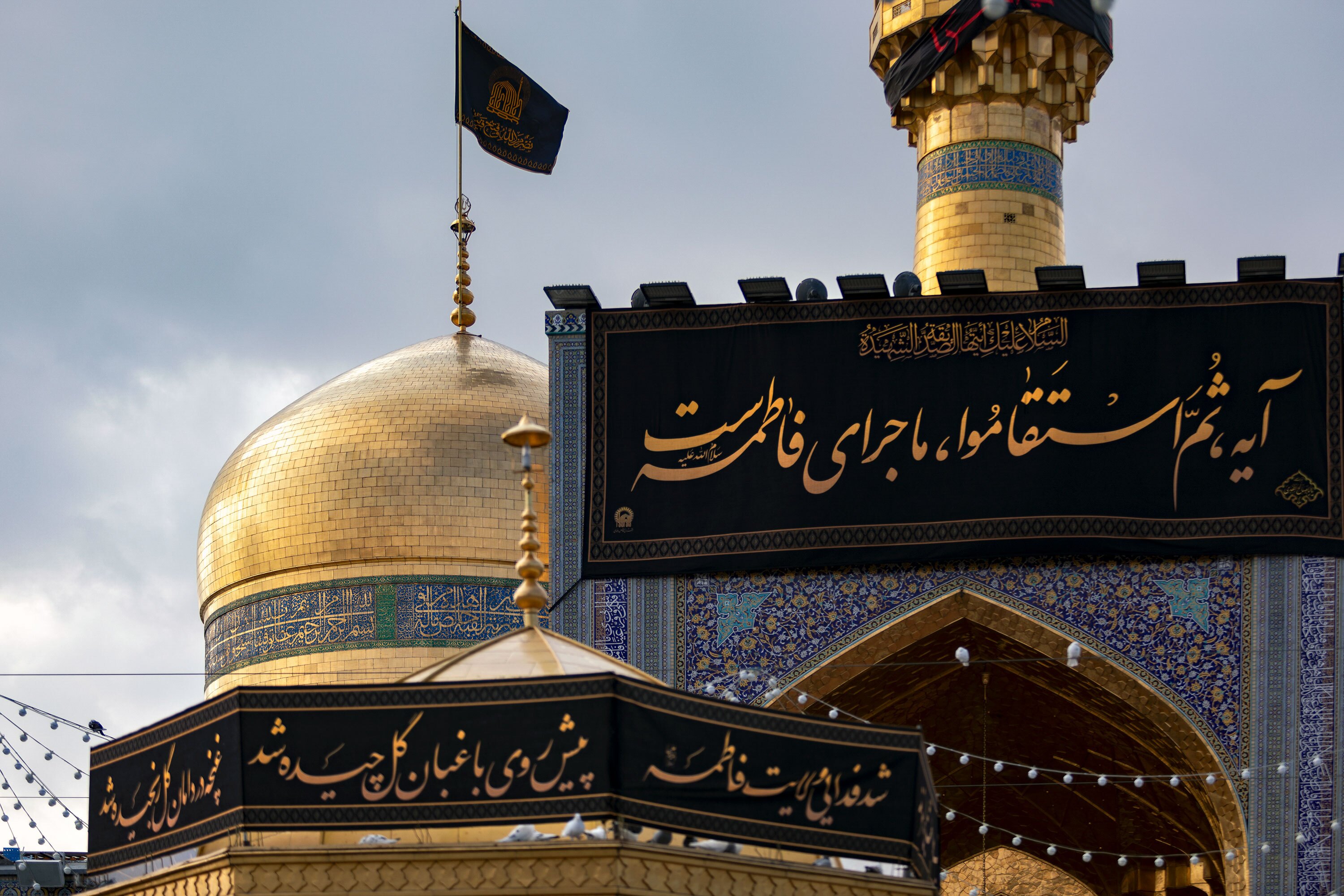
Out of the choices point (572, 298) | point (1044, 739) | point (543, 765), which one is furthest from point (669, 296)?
point (543, 765)

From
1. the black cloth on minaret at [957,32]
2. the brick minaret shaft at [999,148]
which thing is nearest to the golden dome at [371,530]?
the brick minaret shaft at [999,148]

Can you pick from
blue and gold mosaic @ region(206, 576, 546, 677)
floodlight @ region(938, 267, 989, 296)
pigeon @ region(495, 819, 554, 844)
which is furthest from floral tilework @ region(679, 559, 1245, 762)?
pigeon @ region(495, 819, 554, 844)

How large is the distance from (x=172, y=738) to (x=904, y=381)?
206 inches

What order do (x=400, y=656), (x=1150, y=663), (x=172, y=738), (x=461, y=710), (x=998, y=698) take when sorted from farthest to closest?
(x=400, y=656), (x=998, y=698), (x=1150, y=663), (x=172, y=738), (x=461, y=710)

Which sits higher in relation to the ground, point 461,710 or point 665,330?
point 665,330

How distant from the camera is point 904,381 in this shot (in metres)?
10.2

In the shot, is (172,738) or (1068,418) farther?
(1068,418)

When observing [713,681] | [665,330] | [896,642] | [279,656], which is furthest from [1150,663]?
[279,656]

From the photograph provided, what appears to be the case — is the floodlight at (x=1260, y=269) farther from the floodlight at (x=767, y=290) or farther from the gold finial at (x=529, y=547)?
the gold finial at (x=529, y=547)

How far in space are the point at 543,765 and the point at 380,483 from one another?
7.69 metres

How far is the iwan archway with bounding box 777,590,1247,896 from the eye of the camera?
9.95 m

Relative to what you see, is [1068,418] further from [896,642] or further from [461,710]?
[461,710]

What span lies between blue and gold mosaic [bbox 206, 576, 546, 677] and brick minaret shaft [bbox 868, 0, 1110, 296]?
10.2 ft

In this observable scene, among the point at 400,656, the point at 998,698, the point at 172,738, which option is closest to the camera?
the point at 172,738
